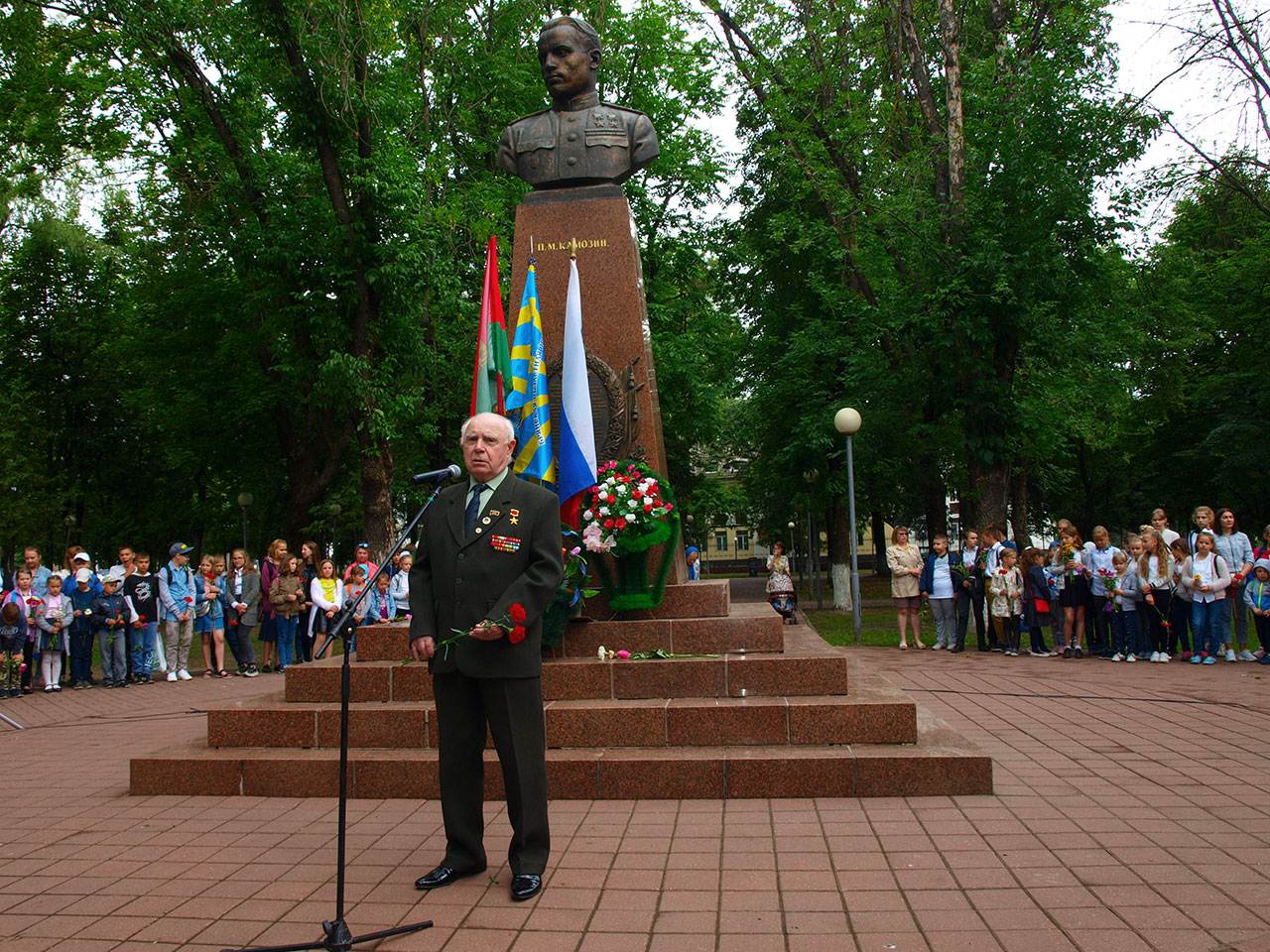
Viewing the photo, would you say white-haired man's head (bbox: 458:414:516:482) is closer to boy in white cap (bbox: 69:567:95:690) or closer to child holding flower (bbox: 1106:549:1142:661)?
child holding flower (bbox: 1106:549:1142:661)

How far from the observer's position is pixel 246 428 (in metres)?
24.5

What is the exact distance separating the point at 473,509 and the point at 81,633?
1091 cm

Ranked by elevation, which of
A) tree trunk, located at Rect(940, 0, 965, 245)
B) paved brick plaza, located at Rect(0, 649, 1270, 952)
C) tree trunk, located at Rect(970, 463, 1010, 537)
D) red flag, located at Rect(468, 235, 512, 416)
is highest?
tree trunk, located at Rect(940, 0, 965, 245)

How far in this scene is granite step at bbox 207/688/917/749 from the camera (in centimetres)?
624

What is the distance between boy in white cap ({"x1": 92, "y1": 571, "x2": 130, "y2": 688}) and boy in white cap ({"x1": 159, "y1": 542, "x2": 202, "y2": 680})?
49 cm

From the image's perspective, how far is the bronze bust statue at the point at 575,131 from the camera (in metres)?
8.73

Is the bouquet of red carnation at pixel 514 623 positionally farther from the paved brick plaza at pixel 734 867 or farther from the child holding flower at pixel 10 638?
the child holding flower at pixel 10 638

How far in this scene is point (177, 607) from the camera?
1365cm

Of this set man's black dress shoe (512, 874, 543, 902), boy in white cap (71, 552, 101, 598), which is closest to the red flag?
man's black dress shoe (512, 874, 543, 902)

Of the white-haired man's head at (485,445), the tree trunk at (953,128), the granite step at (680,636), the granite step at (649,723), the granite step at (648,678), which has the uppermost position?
the tree trunk at (953,128)

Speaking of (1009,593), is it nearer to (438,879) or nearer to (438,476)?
(438,879)

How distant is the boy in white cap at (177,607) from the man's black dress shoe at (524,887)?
10.8 meters

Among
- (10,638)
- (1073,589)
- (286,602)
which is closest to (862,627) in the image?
(1073,589)

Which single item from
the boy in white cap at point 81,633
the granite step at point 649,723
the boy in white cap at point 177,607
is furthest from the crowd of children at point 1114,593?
the boy in white cap at point 81,633
